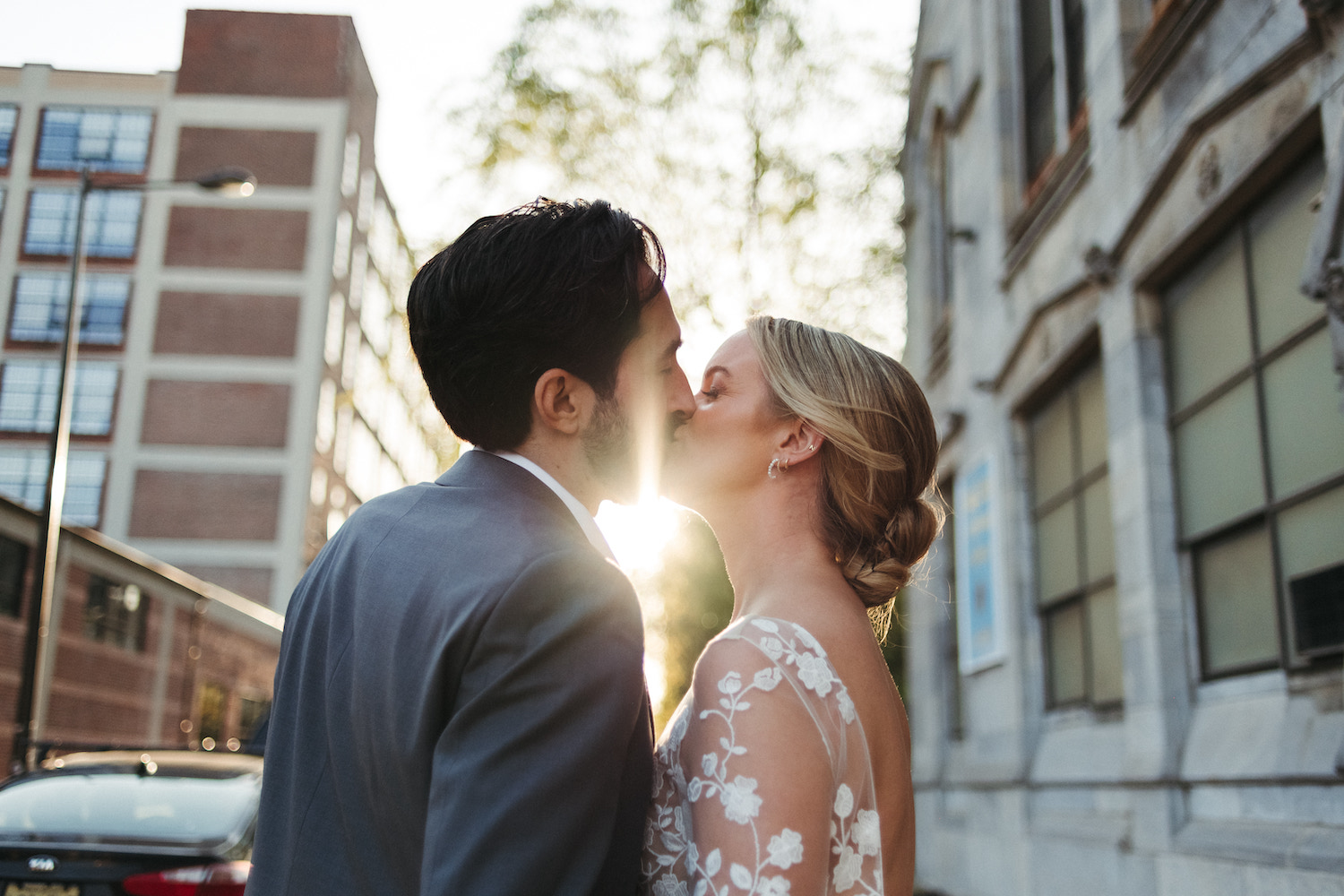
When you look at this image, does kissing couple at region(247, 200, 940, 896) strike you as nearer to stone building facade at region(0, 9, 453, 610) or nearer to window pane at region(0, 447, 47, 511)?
stone building facade at region(0, 9, 453, 610)

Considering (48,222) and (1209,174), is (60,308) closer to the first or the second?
(48,222)

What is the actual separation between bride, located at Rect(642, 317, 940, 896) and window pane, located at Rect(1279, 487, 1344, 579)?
403cm

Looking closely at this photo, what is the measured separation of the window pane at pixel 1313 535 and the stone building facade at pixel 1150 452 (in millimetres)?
24

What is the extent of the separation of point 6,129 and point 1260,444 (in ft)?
176

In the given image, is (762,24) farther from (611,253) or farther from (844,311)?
(611,253)

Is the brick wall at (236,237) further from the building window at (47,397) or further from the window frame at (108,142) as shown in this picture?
the building window at (47,397)

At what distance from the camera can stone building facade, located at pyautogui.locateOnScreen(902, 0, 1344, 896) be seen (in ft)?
20.2

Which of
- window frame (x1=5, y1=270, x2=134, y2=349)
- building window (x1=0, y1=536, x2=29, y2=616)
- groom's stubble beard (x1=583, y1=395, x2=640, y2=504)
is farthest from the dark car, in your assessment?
window frame (x1=5, y1=270, x2=134, y2=349)

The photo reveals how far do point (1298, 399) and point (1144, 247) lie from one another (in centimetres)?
212

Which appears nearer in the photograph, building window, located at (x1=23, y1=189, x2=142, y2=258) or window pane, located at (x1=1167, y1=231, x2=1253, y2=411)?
window pane, located at (x1=1167, y1=231, x2=1253, y2=411)

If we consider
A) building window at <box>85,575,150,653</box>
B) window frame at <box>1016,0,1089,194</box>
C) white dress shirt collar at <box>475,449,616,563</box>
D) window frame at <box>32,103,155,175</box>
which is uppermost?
window frame at <box>32,103,155,175</box>

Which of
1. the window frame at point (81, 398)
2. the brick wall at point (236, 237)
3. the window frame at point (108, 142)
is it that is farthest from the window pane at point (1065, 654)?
the window frame at point (108, 142)

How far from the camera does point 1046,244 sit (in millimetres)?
10680

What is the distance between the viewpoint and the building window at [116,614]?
26.5m
